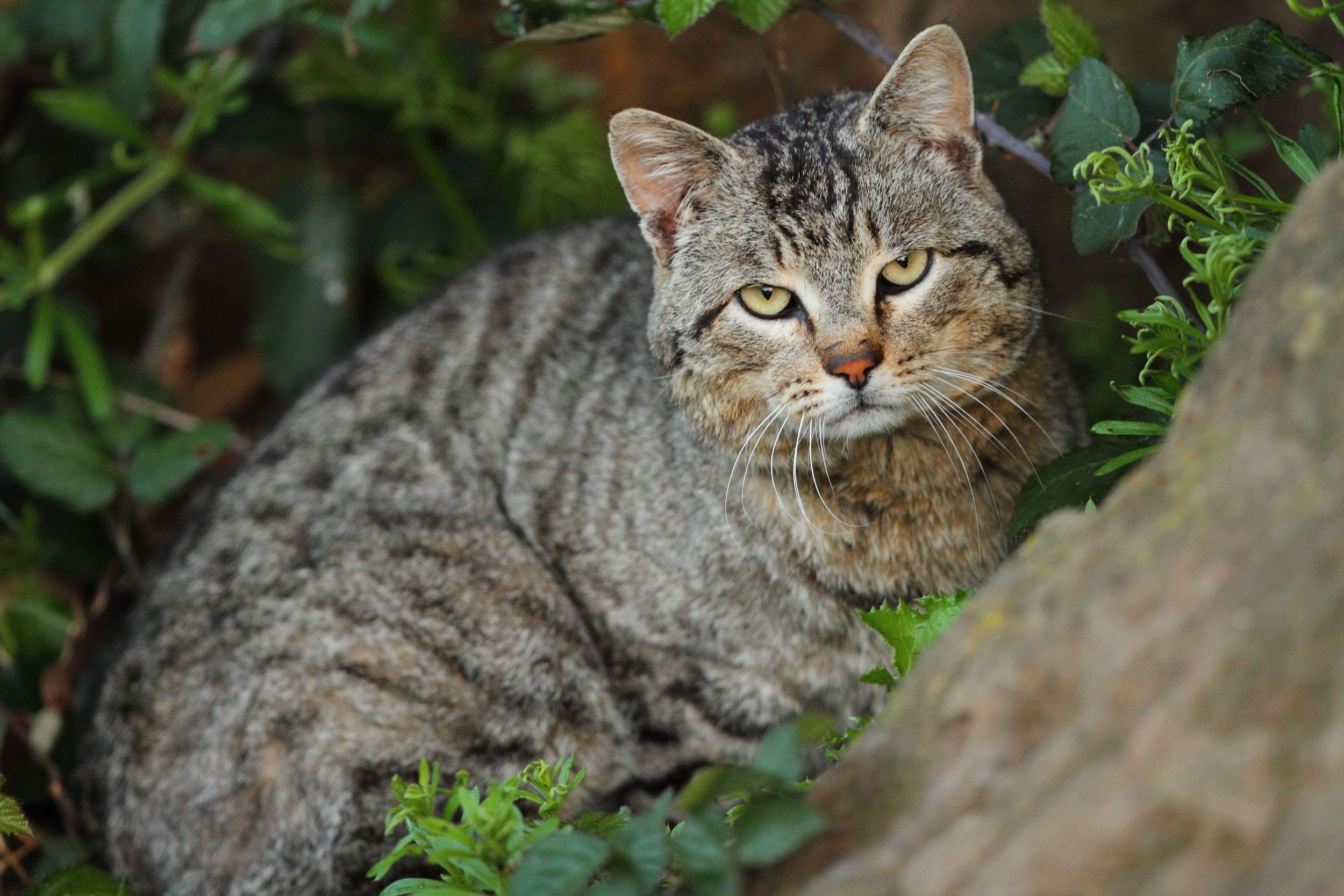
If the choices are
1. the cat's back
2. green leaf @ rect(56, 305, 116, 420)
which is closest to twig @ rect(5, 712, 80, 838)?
the cat's back

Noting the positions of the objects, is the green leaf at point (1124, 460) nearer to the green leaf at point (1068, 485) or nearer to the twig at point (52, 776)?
the green leaf at point (1068, 485)

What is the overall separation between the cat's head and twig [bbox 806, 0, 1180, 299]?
19 centimetres

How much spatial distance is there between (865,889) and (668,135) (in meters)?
2.00

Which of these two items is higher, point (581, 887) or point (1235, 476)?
point (1235, 476)

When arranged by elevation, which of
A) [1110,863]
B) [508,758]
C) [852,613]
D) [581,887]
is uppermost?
[1110,863]

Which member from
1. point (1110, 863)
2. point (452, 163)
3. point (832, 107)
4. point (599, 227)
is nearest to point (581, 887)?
point (1110, 863)

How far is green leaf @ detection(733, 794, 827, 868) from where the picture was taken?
5.41 feet

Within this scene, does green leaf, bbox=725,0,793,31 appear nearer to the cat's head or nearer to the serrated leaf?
the cat's head

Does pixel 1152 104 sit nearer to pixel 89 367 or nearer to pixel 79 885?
pixel 79 885

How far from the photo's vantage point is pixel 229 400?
19.6 feet

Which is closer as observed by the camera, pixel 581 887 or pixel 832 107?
pixel 581 887

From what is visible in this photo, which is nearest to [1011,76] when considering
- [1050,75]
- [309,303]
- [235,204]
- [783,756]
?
[1050,75]

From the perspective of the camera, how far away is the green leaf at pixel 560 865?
5.75 ft

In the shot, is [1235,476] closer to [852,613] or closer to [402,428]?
[852,613]
